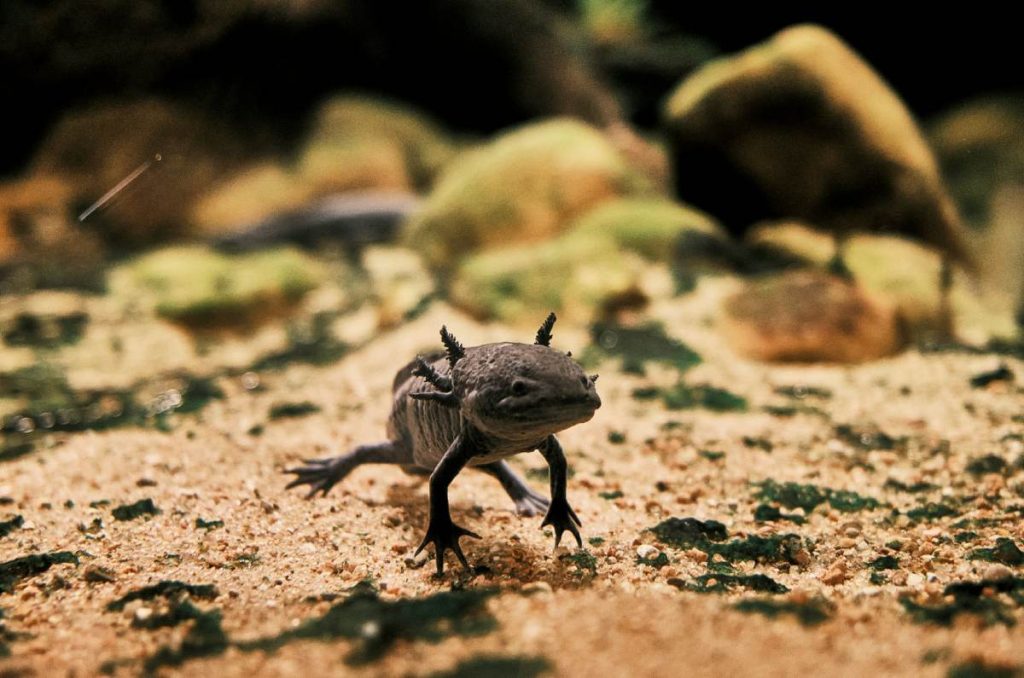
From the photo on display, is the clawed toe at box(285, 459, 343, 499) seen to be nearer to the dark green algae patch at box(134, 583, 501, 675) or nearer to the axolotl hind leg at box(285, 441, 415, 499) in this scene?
the axolotl hind leg at box(285, 441, 415, 499)

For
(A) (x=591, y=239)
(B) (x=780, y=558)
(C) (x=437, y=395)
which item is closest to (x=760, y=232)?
(A) (x=591, y=239)

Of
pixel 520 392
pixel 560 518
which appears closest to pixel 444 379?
pixel 520 392

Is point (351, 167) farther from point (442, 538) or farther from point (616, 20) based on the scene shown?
point (442, 538)

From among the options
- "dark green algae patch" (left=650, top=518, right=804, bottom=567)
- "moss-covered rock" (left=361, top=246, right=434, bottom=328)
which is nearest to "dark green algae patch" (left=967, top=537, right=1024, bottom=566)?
"dark green algae patch" (left=650, top=518, right=804, bottom=567)

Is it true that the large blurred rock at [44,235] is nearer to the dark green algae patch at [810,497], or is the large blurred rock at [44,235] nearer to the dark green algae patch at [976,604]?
the dark green algae patch at [810,497]

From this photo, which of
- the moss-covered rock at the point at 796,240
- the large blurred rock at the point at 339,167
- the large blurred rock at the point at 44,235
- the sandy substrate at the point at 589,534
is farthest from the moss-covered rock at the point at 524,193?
the large blurred rock at the point at 44,235
